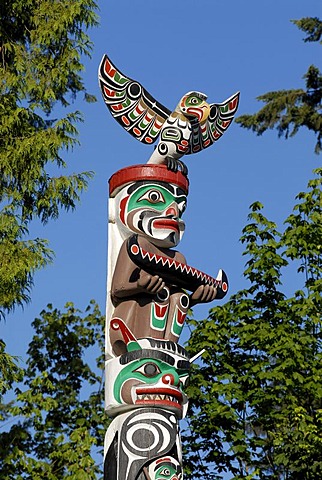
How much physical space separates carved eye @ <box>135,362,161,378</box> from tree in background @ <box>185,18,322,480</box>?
333 centimetres

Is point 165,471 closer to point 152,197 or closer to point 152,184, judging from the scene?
point 152,197

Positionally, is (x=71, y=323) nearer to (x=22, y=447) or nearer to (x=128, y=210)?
(x=22, y=447)

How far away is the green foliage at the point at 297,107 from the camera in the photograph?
17953 mm

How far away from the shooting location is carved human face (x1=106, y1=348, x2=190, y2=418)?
9.70 meters

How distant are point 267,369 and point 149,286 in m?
4.58

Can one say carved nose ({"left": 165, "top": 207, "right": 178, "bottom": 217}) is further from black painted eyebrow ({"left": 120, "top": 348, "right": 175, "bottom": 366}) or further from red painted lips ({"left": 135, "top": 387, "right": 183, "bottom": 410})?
red painted lips ({"left": 135, "top": 387, "right": 183, "bottom": 410})

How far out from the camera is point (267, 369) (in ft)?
46.2

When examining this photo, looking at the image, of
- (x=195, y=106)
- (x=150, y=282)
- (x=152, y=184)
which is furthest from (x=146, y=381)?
(x=195, y=106)

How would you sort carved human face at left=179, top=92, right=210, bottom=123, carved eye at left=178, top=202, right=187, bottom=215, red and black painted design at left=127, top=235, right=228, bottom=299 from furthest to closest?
carved human face at left=179, top=92, right=210, bottom=123 → carved eye at left=178, top=202, right=187, bottom=215 → red and black painted design at left=127, top=235, right=228, bottom=299

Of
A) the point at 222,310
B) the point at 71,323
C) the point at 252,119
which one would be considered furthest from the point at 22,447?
the point at 252,119

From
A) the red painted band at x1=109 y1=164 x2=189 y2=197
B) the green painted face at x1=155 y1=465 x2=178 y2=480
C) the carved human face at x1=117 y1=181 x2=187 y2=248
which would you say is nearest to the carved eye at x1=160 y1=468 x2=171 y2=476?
the green painted face at x1=155 y1=465 x2=178 y2=480

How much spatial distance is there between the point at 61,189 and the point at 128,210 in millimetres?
2274

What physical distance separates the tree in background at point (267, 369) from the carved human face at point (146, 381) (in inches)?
124

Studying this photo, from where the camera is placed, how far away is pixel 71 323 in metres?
16.5
